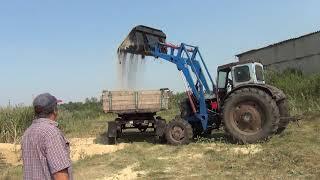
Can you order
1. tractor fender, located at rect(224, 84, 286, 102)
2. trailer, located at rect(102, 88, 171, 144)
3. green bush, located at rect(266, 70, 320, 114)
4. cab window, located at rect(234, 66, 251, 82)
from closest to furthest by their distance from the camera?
1. tractor fender, located at rect(224, 84, 286, 102)
2. cab window, located at rect(234, 66, 251, 82)
3. trailer, located at rect(102, 88, 171, 144)
4. green bush, located at rect(266, 70, 320, 114)

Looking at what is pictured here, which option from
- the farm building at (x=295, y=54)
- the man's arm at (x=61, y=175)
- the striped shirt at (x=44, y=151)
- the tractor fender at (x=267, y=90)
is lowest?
the man's arm at (x=61, y=175)

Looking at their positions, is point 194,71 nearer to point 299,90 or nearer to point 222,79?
point 222,79

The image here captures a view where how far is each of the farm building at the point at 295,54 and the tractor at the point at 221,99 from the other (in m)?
15.4

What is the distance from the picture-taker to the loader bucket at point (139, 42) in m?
15.9

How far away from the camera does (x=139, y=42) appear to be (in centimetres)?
1599

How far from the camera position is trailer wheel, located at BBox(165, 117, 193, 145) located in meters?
14.7

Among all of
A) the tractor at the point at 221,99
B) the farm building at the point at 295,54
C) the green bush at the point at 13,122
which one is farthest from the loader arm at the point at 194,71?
the farm building at the point at 295,54

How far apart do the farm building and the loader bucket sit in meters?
15.7

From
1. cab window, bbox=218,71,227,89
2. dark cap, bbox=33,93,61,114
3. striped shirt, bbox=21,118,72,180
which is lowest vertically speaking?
striped shirt, bbox=21,118,72,180

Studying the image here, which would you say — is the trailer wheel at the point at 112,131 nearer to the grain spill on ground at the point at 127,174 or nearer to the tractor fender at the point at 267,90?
the tractor fender at the point at 267,90

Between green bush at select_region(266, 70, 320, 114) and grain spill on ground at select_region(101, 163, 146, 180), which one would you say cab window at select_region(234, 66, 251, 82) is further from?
green bush at select_region(266, 70, 320, 114)

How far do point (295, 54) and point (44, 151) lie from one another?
2888 centimetres

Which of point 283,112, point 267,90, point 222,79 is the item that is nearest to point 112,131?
point 222,79

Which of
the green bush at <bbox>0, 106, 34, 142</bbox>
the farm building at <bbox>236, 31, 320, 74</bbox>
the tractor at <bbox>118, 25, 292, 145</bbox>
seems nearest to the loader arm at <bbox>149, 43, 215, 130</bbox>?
the tractor at <bbox>118, 25, 292, 145</bbox>
